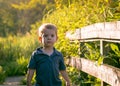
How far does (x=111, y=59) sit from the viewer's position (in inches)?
238

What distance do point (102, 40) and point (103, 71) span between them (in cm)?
52

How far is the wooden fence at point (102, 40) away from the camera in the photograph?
504 centimetres

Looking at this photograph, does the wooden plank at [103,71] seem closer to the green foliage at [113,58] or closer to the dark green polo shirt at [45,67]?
the green foliage at [113,58]

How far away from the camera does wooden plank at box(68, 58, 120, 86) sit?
506 cm

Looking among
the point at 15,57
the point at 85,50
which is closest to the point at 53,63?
the point at 85,50

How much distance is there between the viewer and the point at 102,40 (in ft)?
19.7

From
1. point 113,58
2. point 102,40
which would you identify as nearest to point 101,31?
point 102,40

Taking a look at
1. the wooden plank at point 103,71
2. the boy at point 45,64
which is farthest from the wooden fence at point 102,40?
the boy at point 45,64

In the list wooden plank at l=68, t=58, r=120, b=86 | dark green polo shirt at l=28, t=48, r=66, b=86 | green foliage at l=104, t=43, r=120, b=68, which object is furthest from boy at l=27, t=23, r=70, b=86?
green foliage at l=104, t=43, r=120, b=68

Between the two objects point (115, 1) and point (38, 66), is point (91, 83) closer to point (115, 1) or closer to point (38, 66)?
point (115, 1)

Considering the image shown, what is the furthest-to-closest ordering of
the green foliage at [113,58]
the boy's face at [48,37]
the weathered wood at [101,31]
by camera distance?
1. the green foliage at [113,58]
2. the weathered wood at [101,31]
3. the boy's face at [48,37]

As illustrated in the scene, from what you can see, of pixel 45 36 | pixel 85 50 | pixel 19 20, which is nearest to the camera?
pixel 45 36

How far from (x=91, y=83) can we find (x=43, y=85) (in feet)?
8.65

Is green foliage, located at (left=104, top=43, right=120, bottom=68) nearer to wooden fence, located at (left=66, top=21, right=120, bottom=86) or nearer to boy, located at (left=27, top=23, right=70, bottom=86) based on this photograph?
wooden fence, located at (left=66, top=21, right=120, bottom=86)
